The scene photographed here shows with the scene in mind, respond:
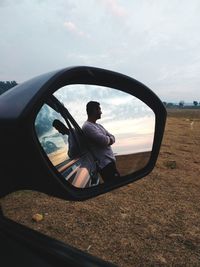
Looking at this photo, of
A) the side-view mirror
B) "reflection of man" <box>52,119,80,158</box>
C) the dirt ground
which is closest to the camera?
the side-view mirror

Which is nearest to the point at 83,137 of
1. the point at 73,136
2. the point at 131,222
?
the point at 73,136

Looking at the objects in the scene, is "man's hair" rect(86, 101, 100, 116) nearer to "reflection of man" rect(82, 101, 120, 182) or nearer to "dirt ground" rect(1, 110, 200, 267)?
"reflection of man" rect(82, 101, 120, 182)

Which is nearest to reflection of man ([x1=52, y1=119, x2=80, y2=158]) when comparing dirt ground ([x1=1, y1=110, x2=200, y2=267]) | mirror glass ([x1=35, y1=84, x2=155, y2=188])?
mirror glass ([x1=35, y1=84, x2=155, y2=188])

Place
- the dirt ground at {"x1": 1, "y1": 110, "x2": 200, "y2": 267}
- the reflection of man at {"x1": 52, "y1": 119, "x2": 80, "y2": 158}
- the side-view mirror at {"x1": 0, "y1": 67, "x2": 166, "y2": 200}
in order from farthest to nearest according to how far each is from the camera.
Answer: the dirt ground at {"x1": 1, "y1": 110, "x2": 200, "y2": 267}
the reflection of man at {"x1": 52, "y1": 119, "x2": 80, "y2": 158}
the side-view mirror at {"x1": 0, "y1": 67, "x2": 166, "y2": 200}

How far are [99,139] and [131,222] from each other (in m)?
3.79

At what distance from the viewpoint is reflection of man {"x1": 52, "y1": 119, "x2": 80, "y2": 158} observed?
Answer: 3.98ft

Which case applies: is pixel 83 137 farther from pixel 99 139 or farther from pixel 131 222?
pixel 131 222

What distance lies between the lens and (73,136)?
1282mm

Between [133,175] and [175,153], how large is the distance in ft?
32.6

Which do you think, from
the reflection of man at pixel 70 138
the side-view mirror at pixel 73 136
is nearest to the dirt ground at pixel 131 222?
the side-view mirror at pixel 73 136

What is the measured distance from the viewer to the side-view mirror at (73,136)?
97 cm

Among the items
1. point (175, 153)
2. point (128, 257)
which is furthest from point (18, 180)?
point (175, 153)

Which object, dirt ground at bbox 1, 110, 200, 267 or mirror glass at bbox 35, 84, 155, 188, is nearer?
mirror glass at bbox 35, 84, 155, 188

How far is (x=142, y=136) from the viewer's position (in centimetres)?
179
